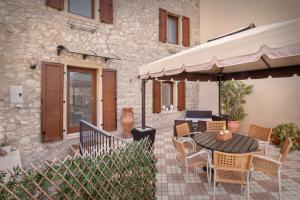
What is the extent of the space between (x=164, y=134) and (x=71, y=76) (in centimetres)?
386

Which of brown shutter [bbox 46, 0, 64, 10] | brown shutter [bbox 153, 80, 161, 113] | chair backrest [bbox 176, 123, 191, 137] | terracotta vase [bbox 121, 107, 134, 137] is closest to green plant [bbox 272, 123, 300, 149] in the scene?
chair backrest [bbox 176, 123, 191, 137]

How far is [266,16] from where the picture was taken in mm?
6629

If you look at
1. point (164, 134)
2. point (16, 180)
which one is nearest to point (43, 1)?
point (16, 180)

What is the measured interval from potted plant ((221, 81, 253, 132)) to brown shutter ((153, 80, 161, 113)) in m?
2.44

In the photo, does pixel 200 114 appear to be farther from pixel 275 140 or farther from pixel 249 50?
pixel 249 50

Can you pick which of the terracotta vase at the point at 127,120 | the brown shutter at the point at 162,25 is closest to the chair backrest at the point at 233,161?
the terracotta vase at the point at 127,120

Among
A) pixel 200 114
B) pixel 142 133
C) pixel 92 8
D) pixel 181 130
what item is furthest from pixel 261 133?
pixel 92 8

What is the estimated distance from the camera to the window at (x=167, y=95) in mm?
8213

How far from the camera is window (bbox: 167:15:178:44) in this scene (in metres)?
8.32

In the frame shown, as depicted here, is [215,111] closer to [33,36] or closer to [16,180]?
[33,36]

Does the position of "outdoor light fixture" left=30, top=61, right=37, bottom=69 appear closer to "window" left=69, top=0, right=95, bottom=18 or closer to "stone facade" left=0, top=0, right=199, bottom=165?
"stone facade" left=0, top=0, right=199, bottom=165

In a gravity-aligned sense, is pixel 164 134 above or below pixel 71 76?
below

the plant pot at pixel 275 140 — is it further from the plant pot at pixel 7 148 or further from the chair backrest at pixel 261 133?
the plant pot at pixel 7 148

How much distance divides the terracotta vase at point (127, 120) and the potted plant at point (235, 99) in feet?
11.6
